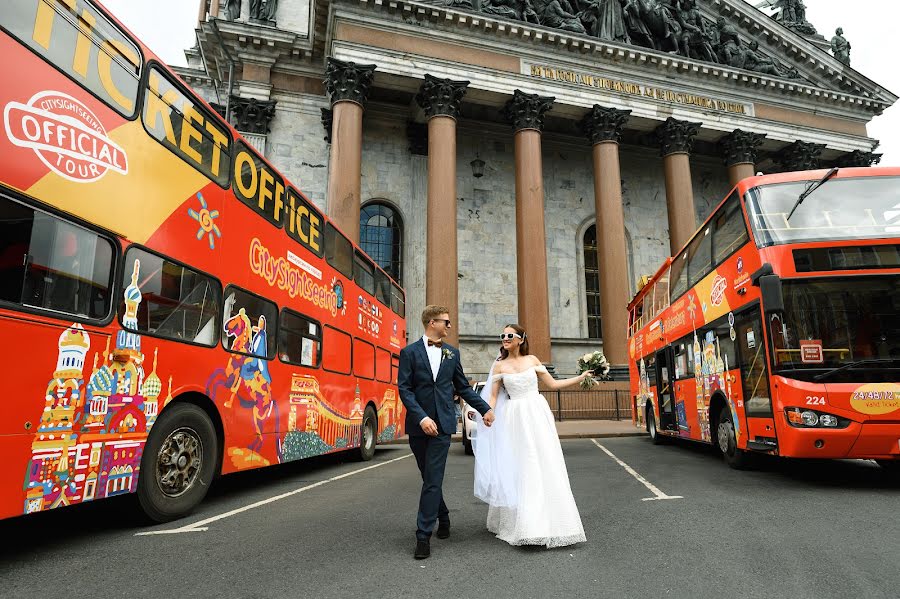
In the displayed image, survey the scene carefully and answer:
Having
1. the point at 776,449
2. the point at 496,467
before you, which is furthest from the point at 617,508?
the point at 776,449

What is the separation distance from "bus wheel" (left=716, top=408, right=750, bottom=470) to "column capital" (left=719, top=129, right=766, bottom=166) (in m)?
19.2

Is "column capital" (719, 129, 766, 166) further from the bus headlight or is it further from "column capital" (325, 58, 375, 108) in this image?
the bus headlight

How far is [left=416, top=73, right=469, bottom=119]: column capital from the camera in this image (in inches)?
786

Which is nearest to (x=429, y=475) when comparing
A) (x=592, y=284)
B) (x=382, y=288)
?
(x=382, y=288)

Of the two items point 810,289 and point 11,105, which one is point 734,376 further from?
point 11,105

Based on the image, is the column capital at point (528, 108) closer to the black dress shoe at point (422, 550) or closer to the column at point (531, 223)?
the column at point (531, 223)

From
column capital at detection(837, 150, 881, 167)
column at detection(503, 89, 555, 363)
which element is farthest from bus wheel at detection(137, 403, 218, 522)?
column capital at detection(837, 150, 881, 167)

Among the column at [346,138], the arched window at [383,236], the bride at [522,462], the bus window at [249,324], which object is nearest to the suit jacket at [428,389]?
the bride at [522,462]

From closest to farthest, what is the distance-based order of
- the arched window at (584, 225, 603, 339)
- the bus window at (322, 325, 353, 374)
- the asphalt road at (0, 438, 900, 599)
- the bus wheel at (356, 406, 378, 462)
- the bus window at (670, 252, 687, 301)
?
the asphalt road at (0, 438, 900, 599) < the bus window at (322, 325, 353, 374) < the bus window at (670, 252, 687, 301) < the bus wheel at (356, 406, 378, 462) < the arched window at (584, 225, 603, 339)

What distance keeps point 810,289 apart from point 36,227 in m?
7.91

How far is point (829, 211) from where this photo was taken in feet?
23.3

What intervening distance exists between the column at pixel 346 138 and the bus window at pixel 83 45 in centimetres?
1292

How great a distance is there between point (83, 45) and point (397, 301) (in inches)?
409

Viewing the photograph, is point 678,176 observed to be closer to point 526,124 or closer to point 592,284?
point 592,284
